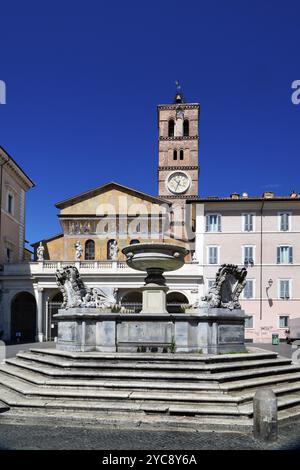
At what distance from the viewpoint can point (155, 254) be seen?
12.9 m

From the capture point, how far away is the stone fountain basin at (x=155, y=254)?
12820 millimetres

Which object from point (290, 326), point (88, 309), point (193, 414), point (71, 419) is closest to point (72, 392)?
point (71, 419)

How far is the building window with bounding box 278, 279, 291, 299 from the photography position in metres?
36.1

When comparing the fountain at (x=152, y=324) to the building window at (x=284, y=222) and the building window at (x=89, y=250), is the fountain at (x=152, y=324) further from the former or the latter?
the building window at (x=89, y=250)

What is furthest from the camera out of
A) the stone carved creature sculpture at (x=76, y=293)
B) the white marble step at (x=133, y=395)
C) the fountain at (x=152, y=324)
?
the stone carved creature sculpture at (x=76, y=293)

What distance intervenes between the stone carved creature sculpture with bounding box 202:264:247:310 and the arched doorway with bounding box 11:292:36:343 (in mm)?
28266

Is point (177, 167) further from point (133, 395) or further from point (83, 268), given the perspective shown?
point (133, 395)

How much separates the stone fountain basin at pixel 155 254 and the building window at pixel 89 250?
29.6 meters

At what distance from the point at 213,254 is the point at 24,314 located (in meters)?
16.4

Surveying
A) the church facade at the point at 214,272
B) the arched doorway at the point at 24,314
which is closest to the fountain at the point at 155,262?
the church facade at the point at 214,272

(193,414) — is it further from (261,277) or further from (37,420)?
(261,277)

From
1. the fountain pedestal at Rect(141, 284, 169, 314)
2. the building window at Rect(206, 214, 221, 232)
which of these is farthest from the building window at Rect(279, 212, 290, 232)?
the fountain pedestal at Rect(141, 284, 169, 314)

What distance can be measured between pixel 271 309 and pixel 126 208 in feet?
54.8

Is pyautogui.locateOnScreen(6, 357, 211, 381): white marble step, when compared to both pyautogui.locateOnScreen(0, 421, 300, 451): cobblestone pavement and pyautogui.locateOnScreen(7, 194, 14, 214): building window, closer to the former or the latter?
pyautogui.locateOnScreen(0, 421, 300, 451): cobblestone pavement
